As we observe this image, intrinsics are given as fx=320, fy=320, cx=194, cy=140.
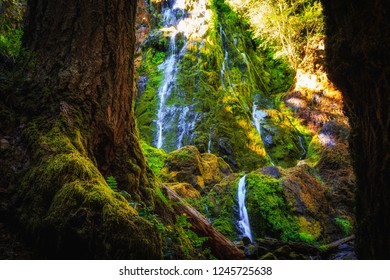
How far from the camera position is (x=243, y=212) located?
29.3 ft

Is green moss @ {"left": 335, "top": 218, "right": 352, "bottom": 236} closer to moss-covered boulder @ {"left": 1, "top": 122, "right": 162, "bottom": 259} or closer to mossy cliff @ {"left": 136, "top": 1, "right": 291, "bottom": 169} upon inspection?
mossy cliff @ {"left": 136, "top": 1, "right": 291, "bottom": 169}

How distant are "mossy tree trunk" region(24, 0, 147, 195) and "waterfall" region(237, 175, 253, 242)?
16.7 ft

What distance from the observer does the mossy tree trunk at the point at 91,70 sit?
11.5 feet

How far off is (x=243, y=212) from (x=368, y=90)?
21.0ft

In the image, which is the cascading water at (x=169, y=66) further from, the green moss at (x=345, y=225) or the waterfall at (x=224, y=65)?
the green moss at (x=345, y=225)

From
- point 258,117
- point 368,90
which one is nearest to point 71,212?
point 368,90

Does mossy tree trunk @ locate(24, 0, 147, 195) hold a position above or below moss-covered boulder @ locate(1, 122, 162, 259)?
above

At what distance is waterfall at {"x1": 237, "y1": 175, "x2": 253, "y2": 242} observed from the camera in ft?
27.9

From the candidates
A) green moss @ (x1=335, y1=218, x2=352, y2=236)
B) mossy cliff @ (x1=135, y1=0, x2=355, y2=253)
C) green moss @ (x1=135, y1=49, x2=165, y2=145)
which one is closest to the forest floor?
mossy cliff @ (x1=135, y1=0, x2=355, y2=253)

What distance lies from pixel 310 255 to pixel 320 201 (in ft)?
10.5

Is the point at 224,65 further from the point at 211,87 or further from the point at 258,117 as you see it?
the point at 258,117

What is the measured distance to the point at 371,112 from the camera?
306cm
